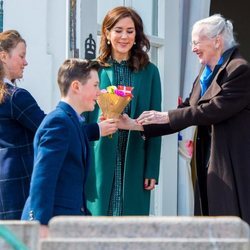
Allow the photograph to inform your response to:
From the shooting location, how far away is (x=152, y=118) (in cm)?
359

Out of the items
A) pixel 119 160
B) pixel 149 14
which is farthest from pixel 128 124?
pixel 149 14

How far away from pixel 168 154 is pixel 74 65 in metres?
1.70

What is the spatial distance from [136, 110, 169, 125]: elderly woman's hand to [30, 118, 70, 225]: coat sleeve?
0.84m

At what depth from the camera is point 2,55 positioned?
344cm

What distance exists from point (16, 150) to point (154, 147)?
2.72ft

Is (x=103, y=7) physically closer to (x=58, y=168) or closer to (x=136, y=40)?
(x=136, y=40)

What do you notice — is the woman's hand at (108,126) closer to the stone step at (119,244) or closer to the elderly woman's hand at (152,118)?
the elderly woman's hand at (152,118)

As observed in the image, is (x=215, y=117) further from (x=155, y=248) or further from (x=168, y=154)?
(x=155, y=248)

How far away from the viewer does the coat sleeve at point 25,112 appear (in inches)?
126

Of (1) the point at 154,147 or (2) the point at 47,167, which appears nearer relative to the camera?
(2) the point at 47,167

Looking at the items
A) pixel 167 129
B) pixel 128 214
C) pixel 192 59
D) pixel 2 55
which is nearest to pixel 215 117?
pixel 167 129

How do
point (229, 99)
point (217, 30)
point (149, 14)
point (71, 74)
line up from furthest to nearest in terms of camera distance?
point (149, 14), point (217, 30), point (229, 99), point (71, 74)

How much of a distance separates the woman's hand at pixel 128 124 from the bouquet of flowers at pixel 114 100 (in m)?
0.06

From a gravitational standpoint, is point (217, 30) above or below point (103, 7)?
below
